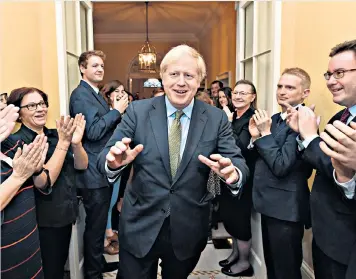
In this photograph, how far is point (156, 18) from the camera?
7.32 metres

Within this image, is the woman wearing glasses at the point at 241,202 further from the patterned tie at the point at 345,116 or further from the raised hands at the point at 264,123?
the patterned tie at the point at 345,116

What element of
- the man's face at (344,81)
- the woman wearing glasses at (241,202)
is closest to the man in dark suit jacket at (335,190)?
the man's face at (344,81)

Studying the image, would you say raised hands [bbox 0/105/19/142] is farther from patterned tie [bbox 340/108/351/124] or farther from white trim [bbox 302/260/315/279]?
white trim [bbox 302/260/315/279]

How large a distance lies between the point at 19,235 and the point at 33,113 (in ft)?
1.90

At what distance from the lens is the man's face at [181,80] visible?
1.39 metres

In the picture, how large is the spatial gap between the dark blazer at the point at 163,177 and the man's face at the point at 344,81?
451mm

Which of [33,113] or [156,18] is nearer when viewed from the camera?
[33,113]

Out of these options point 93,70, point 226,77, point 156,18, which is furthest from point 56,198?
point 156,18

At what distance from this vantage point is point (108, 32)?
883 centimetres

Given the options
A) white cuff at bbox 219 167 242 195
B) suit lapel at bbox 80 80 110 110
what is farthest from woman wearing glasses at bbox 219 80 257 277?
white cuff at bbox 219 167 242 195

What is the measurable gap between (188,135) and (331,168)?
552 millimetres

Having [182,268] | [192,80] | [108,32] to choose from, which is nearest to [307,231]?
[182,268]

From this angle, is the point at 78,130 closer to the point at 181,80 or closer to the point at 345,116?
the point at 181,80

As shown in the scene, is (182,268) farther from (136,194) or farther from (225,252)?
(225,252)
